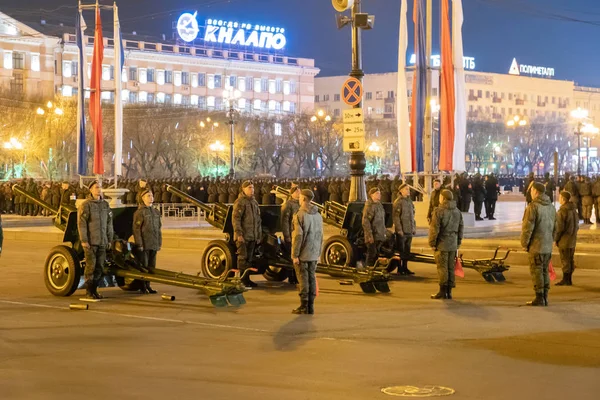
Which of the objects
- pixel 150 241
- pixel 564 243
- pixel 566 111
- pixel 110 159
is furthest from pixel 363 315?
pixel 566 111

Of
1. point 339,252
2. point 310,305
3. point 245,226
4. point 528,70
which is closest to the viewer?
point 310,305

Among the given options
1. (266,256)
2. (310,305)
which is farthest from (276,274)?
(310,305)

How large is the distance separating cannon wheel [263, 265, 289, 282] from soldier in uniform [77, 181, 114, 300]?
12.7ft

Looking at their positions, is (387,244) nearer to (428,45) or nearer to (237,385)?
(237,385)

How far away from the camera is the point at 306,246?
502 inches

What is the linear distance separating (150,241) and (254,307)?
2.32 metres

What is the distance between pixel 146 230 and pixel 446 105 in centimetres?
1363

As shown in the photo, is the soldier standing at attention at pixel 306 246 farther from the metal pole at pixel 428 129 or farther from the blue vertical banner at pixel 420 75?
the metal pole at pixel 428 129

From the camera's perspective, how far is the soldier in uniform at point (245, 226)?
52.1 feet

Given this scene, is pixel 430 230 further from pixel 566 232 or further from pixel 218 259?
pixel 218 259

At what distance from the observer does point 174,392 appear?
8.38 meters

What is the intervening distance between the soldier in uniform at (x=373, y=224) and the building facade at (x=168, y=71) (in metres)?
83.0

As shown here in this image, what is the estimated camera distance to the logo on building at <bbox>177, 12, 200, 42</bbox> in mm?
129250

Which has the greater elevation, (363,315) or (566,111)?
(566,111)
